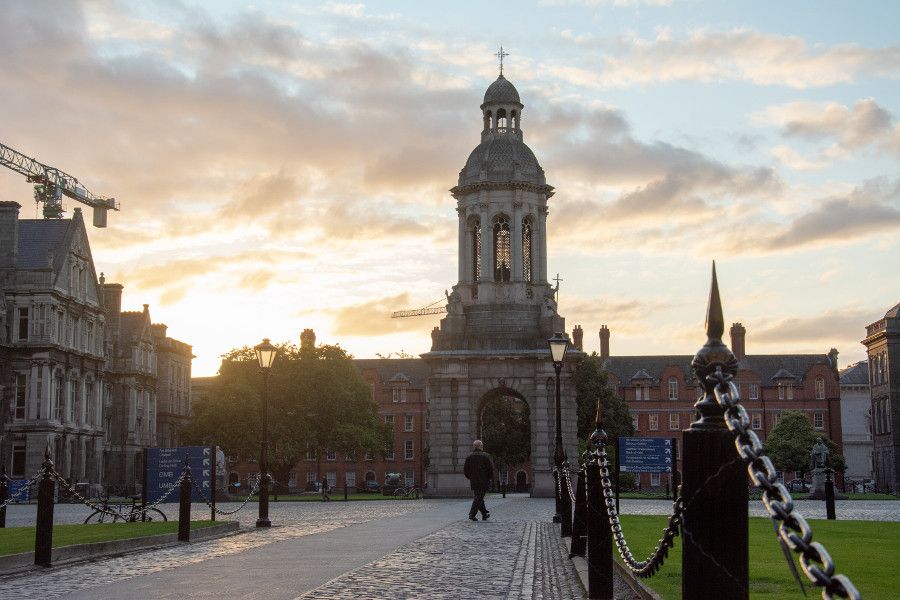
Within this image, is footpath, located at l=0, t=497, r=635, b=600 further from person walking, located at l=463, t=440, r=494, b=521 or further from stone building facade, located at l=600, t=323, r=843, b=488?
stone building facade, located at l=600, t=323, r=843, b=488

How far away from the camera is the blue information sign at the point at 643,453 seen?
3653 centimetres

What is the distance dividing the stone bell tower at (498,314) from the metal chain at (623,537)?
4510 cm

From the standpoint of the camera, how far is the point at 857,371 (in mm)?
123375

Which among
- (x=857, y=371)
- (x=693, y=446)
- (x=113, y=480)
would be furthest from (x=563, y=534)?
(x=857, y=371)

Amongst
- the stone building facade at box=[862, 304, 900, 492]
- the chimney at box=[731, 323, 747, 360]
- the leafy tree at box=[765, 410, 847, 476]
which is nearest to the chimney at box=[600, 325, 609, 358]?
the chimney at box=[731, 323, 747, 360]

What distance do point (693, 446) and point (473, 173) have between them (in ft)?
184

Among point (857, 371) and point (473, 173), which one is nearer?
point (473, 173)

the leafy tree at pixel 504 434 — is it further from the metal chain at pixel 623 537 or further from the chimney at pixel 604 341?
the metal chain at pixel 623 537

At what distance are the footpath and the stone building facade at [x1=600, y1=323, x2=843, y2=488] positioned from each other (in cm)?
9095

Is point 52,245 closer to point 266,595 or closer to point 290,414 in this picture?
point 290,414

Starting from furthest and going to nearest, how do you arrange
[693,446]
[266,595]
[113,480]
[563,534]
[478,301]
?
[113,480] → [478,301] → [563,534] → [266,595] → [693,446]

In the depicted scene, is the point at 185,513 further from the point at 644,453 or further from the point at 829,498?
the point at 829,498

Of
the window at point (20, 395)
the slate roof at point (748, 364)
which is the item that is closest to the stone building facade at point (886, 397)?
the slate roof at point (748, 364)

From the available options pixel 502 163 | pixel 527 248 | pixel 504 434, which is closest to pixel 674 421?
pixel 504 434
